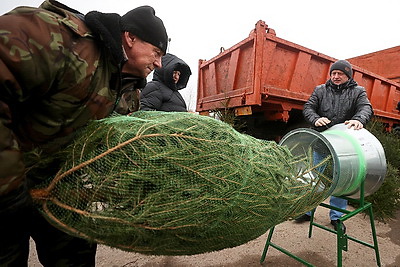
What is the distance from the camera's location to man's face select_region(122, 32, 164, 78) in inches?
46.0

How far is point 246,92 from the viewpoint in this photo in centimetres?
412

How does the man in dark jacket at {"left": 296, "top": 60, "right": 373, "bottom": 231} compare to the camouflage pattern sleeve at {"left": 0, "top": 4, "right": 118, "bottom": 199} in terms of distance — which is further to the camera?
the man in dark jacket at {"left": 296, "top": 60, "right": 373, "bottom": 231}

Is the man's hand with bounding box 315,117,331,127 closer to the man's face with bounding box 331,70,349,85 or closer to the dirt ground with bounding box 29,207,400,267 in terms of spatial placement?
the man's face with bounding box 331,70,349,85

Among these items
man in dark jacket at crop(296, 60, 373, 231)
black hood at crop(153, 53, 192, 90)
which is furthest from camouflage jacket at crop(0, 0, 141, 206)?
man in dark jacket at crop(296, 60, 373, 231)

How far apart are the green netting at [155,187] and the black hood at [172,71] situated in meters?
2.05

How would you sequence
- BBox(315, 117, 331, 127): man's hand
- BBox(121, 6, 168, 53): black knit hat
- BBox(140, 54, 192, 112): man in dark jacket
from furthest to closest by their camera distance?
BBox(140, 54, 192, 112): man in dark jacket < BBox(315, 117, 331, 127): man's hand < BBox(121, 6, 168, 53): black knit hat

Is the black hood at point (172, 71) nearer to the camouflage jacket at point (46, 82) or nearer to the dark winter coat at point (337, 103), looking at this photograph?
the dark winter coat at point (337, 103)

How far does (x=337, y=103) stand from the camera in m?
2.83

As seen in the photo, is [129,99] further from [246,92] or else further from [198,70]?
[198,70]

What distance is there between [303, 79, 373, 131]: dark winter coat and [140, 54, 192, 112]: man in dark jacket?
1.61 metres

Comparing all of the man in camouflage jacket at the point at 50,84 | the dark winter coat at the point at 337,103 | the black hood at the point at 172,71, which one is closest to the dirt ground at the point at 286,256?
the man in camouflage jacket at the point at 50,84

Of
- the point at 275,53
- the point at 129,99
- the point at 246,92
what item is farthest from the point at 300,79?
the point at 129,99

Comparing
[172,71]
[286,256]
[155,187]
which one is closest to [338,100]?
[286,256]

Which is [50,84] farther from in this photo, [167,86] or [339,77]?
[339,77]
